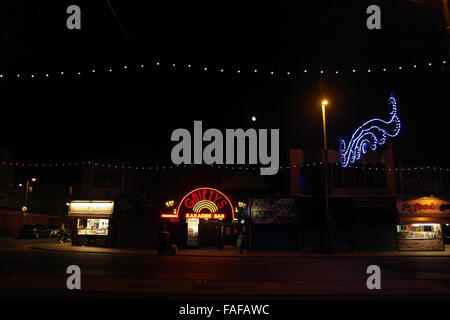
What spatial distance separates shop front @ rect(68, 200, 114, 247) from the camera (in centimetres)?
2789

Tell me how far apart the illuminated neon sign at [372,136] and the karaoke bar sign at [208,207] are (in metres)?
9.31

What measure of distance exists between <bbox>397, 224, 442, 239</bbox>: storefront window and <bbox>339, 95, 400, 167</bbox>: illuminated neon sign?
7.86 metres

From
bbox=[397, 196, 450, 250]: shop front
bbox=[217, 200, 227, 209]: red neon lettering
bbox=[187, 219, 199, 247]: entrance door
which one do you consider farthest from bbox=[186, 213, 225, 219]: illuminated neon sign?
bbox=[397, 196, 450, 250]: shop front

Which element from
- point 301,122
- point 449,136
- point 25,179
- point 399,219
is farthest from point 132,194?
point 25,179

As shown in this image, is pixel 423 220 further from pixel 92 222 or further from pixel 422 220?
pixel 92 222

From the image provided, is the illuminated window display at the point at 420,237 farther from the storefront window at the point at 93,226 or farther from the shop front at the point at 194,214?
the storefront window at the point at 93,226

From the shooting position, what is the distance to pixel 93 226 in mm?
28406

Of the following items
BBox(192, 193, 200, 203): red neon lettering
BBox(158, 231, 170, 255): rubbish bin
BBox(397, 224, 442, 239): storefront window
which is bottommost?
BBox(158, 231, 170, 255): rubbish bin

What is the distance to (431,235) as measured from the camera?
1042 inches

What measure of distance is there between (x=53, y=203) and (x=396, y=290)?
60.5 metres

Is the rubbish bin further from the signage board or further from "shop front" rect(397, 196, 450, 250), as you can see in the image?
"shop front" rect(397, 196, 450, 250)

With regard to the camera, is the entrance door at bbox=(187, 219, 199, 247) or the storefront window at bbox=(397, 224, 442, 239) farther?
the entrance door at bbox=(187, 219, 199, 247)

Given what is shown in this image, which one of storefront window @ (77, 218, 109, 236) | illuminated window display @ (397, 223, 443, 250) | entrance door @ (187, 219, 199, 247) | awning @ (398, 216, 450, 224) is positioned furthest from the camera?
storefront window @ (77, 218, 109, 236)
